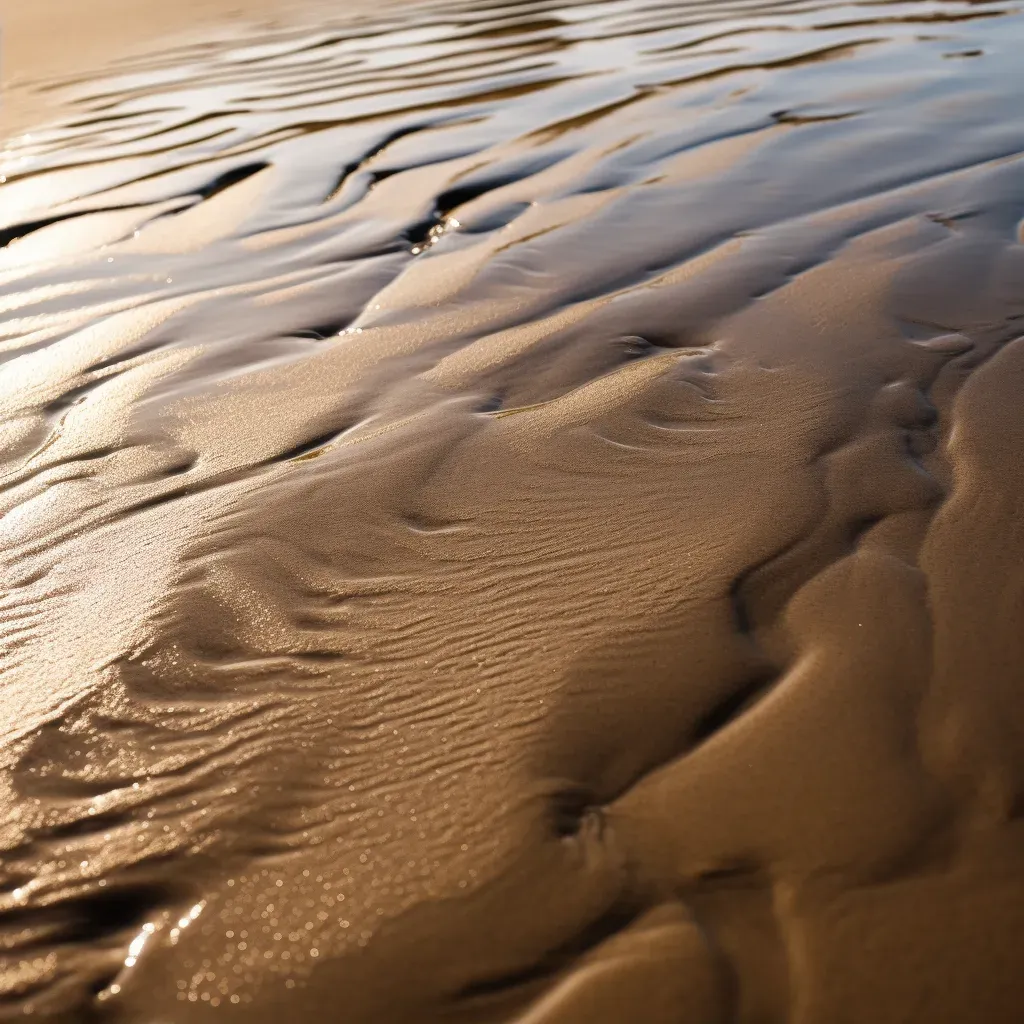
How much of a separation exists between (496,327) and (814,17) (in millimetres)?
5078

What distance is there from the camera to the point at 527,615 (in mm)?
1550

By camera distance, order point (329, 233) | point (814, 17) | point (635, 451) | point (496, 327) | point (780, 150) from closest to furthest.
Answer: point (635, 451)
point (496, 327)
point (329, 233)
point (780, 150)
point (814, 17)

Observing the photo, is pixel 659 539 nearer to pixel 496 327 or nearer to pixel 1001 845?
pixel 1001 845

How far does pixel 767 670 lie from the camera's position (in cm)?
142

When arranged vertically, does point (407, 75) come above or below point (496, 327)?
above

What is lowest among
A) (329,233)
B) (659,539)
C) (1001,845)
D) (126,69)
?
(1001,845)

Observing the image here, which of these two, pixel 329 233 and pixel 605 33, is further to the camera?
pixel 605 33

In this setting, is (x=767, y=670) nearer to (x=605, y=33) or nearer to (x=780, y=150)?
(x=780, y=150)

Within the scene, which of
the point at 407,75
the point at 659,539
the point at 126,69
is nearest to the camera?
the point at 659,539

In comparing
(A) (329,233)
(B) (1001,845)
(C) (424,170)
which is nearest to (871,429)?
(B) (1001,845)

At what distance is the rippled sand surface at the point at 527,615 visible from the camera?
3.61ft

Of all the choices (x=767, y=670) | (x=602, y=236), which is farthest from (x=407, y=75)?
(x=767, y=670)

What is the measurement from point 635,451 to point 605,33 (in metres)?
5.63

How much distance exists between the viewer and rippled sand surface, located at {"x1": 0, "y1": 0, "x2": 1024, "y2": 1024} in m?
1.10
